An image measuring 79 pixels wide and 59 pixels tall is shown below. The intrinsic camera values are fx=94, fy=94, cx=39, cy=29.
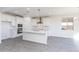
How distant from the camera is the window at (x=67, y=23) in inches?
366

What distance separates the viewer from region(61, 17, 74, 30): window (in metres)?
9.30

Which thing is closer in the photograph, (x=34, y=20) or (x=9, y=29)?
(x=9, y=29)

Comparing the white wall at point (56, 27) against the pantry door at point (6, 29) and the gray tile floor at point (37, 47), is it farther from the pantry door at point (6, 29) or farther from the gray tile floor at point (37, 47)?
the gray tile floor at point (37, 47)

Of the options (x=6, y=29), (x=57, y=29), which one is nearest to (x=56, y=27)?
(x=57, y=29)

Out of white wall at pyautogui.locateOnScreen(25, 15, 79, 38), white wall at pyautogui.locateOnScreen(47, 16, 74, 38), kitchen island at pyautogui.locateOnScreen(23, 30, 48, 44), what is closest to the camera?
kitchen island at pyautogui.locateOnScreen(23, 30, 48, 44)

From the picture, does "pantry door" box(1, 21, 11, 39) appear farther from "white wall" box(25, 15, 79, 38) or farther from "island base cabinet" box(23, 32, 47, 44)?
"white wall" box(25, 15, 79, 38)

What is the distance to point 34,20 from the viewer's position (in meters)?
11.3

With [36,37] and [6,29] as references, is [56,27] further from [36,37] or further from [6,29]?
[6,29]

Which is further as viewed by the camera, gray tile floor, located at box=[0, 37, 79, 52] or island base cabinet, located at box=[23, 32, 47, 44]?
island base cabinet, located at box=[23, 32, 47, 44]

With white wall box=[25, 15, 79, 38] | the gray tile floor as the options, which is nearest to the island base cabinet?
the gray tile floor

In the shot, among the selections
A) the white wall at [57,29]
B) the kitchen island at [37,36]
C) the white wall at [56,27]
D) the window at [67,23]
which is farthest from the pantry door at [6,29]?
the window at [67,23]
